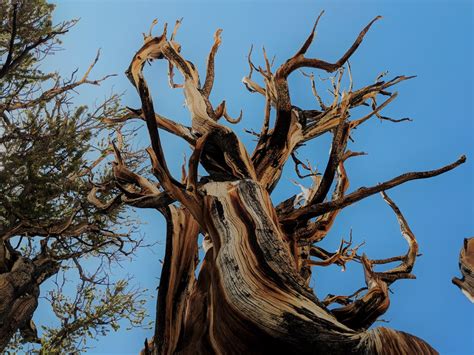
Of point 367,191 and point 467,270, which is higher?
point 367,191

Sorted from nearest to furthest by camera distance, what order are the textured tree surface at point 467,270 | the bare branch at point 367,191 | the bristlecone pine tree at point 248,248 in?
the bristlecone pine tree at point 248,248, the textured tree surface at point 467,270, the bare branch at point 367,191

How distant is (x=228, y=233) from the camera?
2473mm

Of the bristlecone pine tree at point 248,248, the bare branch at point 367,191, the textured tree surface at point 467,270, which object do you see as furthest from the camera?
the bare branch at point 367,191

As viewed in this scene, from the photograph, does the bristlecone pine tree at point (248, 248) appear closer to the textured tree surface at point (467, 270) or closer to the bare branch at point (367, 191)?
the bare branch at point (367, 191)

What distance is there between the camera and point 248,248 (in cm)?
235

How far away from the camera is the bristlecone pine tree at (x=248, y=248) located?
1.90 m

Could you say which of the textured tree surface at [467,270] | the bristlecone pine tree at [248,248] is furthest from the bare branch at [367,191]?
the textured tree surface at [467,270]

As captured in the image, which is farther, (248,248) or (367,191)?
(367,191)

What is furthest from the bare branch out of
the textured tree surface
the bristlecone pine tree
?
the textured tree surface

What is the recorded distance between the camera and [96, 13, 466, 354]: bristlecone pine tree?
1900 millimetres

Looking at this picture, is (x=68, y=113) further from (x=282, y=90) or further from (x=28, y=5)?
(x=282, y=90)

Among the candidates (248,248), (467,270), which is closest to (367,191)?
(467,270)

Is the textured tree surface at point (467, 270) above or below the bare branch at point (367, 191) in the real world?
below

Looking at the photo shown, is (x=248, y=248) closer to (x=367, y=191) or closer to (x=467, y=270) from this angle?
(x=367, y=191)
